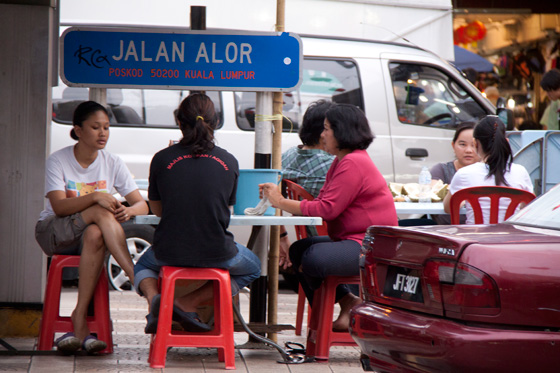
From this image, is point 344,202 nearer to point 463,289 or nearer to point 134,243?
point 463,289

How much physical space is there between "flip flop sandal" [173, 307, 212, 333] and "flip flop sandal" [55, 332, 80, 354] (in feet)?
2.24

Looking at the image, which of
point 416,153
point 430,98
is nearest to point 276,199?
point 416,153

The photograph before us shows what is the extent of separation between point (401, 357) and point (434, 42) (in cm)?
617

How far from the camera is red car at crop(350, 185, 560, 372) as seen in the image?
→ 126 inches

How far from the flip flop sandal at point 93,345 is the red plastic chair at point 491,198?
2.40 metres

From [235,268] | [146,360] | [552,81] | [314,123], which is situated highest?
[552,81]

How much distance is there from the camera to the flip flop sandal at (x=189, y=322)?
4.64 m

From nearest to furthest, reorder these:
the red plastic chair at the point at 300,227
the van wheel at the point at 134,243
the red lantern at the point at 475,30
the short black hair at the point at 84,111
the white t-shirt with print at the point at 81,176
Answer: the white t-shirt with print at the point at 81,176 → the short black hair at the point at 84,111 → the red plastic chair at the point at 300,227 → the van wheel at the point at 134,243 → the red lantern at the point at 475,30

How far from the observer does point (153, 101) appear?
26.1 feet

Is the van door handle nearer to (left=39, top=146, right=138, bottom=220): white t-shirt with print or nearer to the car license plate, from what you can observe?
(left=39, top=146, right=138, bottom=220): white t-shirt with print

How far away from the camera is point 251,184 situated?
16.5 ft

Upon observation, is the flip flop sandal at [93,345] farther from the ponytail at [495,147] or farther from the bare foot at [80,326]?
the ponytail at [495,147]

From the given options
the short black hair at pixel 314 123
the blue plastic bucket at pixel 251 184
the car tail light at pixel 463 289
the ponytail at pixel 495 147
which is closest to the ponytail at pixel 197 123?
the blue plastic bucket at pixel 251 184

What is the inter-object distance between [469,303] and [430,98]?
5.56 m
